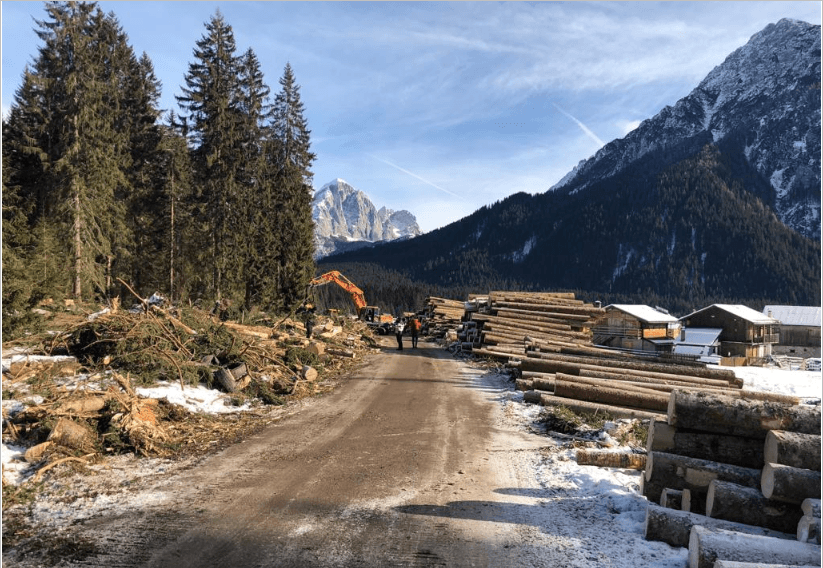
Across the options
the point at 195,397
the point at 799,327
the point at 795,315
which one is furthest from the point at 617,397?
the point at 795,315

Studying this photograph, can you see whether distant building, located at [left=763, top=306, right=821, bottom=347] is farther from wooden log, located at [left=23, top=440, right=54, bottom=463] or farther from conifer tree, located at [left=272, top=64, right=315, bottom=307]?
wooden log, located at [left=23, top=440, right=54, bottom=463]

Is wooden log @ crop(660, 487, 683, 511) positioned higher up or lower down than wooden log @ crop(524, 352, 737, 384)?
lower down

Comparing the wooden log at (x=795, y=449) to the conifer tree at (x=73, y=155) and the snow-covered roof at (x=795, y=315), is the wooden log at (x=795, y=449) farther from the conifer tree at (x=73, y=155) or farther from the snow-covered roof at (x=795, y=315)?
the snow-covered roof at (x=795, y=315)

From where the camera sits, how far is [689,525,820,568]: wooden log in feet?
12.8

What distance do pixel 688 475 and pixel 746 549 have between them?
1509 millimetres

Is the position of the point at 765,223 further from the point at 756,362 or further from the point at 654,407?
the point at 654,407

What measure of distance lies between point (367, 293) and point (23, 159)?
89.6 metres

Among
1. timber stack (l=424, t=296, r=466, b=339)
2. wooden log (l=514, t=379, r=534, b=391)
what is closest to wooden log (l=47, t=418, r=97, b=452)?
wooden log (l=514, t=379, r=534, b=391)

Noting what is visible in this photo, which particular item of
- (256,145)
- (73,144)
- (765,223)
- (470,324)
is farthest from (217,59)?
(765,223)

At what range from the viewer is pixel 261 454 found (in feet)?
25.0

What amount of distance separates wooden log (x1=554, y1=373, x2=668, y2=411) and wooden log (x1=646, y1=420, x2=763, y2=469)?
563cm

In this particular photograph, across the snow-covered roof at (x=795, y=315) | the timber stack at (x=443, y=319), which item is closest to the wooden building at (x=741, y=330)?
the snow-covered roof at (x=795, y=315)

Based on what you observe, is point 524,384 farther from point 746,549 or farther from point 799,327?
point 799,327

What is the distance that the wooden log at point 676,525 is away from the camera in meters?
4.67
